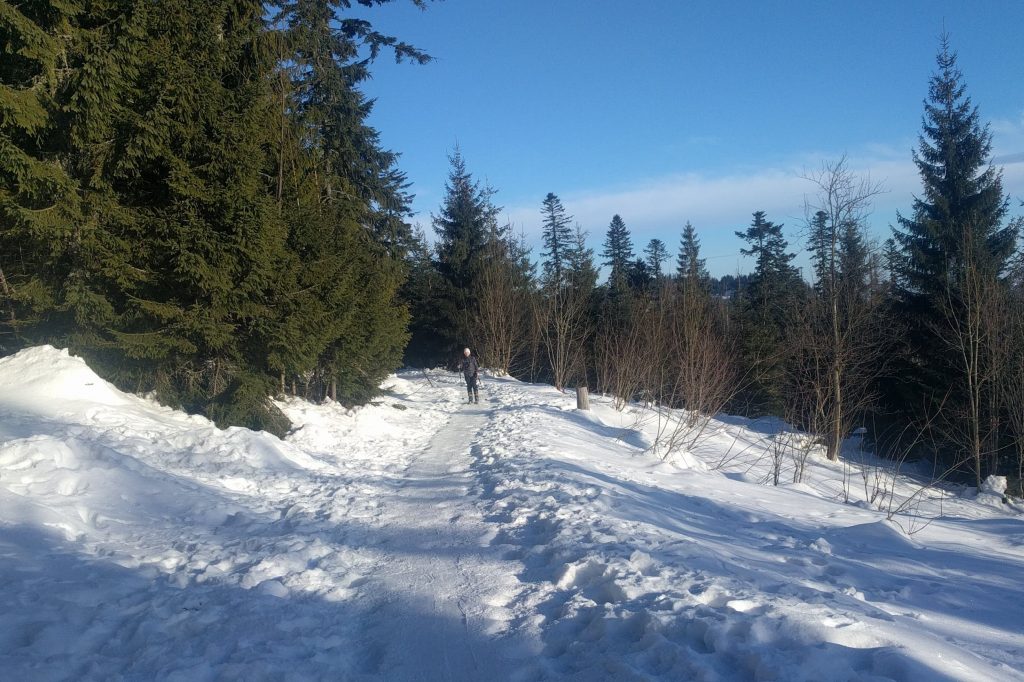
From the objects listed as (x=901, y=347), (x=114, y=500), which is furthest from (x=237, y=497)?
(x=901, y=347)

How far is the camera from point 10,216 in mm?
9984

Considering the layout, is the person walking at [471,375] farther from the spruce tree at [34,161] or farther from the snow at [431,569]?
the spruce tree at [34,161]

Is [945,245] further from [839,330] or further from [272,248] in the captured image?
[272,248]

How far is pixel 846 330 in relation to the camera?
70.0 feet

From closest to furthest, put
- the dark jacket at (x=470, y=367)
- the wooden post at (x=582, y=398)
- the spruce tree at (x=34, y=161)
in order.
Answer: the spruce tree at (x=34, y=161)
the wooden post at (x=582, y=398)
the dark jacket at (x=470, y=367)

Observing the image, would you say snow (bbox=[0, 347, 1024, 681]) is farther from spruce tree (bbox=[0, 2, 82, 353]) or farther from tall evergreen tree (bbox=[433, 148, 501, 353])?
tall evergreen tree (bbox=[433, 148, 501, 353])

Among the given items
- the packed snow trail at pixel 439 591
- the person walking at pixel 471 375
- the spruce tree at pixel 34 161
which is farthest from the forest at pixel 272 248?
the packed snow trail at pixel 439 591

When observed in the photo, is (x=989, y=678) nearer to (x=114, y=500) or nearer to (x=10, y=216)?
(x=114, y=500)

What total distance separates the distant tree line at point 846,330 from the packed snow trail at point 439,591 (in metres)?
7.72

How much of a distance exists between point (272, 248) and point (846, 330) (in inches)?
740

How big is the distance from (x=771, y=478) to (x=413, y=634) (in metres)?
13.2

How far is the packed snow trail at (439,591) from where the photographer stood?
4184 mm

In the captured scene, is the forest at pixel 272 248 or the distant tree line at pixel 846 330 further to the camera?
the distant tree line at pixel 846 330

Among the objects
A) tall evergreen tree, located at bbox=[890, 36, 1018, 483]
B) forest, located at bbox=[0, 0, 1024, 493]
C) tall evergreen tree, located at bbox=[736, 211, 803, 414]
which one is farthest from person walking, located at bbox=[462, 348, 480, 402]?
tall evergreen tree, located at bbox=[890, 36, 1018, 483]
